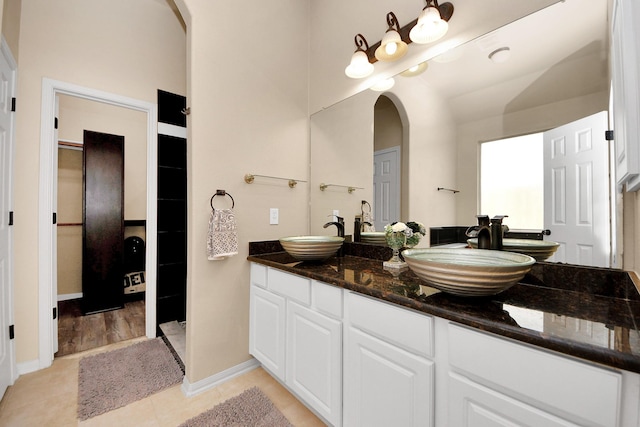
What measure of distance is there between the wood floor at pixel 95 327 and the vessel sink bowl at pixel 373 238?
236 centimetres

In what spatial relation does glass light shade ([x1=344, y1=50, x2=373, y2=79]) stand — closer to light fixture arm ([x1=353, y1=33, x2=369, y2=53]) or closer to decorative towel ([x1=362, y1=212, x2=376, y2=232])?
light fixture arm ([x1=353, y1=33, x2=369, y2=53])

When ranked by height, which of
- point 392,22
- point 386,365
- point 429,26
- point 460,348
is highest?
point 392,22

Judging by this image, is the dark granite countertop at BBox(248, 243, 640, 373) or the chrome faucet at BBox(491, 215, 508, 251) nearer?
the dark granite countertop at BBox(248, 243, 640, 373)

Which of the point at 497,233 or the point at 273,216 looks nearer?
the point at 497,233

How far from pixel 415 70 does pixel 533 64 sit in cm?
59

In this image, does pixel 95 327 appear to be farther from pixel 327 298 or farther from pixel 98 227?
pixel 327 298

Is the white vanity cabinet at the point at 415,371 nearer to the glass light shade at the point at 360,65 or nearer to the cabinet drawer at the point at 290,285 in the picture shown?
the cabinet drawer at the point at 290,285

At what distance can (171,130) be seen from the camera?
8.91 feet

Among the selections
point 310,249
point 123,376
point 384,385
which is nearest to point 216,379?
point 123,376

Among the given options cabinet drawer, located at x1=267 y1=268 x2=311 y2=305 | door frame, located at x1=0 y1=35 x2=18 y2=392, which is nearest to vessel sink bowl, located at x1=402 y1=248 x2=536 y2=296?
cabinet drawer, located at x1=267 y1=268 x2=311 y2=305

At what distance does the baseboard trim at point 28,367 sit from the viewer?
196 cm

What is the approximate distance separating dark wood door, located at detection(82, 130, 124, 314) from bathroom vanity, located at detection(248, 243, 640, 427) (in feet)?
8.90

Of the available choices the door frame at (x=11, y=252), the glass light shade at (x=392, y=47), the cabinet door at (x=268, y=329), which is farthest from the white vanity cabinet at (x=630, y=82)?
the door frame at (x=11, y=252)

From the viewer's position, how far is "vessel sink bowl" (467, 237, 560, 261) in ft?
3.90
